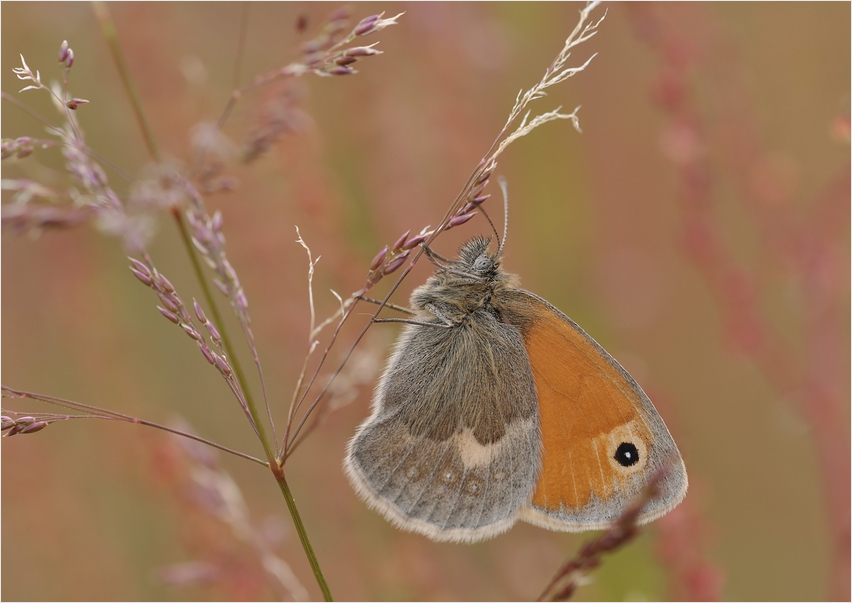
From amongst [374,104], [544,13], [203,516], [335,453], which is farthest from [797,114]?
[203,516]

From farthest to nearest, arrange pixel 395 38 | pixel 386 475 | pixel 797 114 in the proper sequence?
pixel 797 114 < pixel 395 38 < pixel 386 475

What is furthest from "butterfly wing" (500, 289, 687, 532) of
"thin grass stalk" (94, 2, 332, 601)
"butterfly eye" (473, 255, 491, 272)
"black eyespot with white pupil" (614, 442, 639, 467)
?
"thin grass stalk" (94, 2, 332, 601)

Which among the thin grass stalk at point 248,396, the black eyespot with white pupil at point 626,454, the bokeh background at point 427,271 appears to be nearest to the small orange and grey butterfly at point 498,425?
the black eyespot with white pupil at point 626,454

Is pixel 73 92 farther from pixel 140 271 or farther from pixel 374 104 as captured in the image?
pixel 140 271

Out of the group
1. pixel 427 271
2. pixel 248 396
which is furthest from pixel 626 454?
pixel 427 271

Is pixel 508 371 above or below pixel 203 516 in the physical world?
above

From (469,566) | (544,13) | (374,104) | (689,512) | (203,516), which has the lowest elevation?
(469,566)

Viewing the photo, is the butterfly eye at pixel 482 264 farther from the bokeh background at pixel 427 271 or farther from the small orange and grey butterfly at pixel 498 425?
the bokeh background at pixel 427 271
